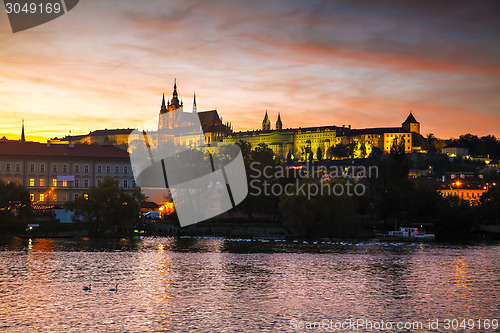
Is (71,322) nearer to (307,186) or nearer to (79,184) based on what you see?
(307,186)

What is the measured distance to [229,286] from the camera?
42031 mm

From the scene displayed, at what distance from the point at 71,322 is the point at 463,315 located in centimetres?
1938

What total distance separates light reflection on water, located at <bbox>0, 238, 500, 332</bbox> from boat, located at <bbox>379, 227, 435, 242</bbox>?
576 inches

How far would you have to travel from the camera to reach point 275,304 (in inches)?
1414

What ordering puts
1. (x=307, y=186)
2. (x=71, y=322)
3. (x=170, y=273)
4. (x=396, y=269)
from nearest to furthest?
(x=71, y=322)
(x=170, y=273)
(x=396, y=269)
(x=307, y=186)

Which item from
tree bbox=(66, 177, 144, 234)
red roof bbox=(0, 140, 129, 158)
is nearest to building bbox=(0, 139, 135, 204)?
red roof bbox=(0, 140, 129, 158)

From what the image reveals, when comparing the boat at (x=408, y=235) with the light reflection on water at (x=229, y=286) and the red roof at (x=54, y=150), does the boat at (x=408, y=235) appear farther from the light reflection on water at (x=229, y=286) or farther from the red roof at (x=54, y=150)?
the red roof at (x=54, y=150)

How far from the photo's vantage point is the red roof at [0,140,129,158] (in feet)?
314

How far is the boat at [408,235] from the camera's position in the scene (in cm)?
8228

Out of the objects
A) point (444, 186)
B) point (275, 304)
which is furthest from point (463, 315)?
point (444, 186)

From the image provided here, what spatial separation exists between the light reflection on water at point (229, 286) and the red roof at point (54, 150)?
102 ft

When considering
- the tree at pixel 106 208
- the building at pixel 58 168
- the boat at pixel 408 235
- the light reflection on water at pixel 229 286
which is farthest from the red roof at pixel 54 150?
the boat at pixel 408 235

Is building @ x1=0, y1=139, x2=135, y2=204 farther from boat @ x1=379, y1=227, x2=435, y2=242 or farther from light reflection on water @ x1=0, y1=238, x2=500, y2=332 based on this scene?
boat @ x1=379, y1=227, x2=435, y2=242
